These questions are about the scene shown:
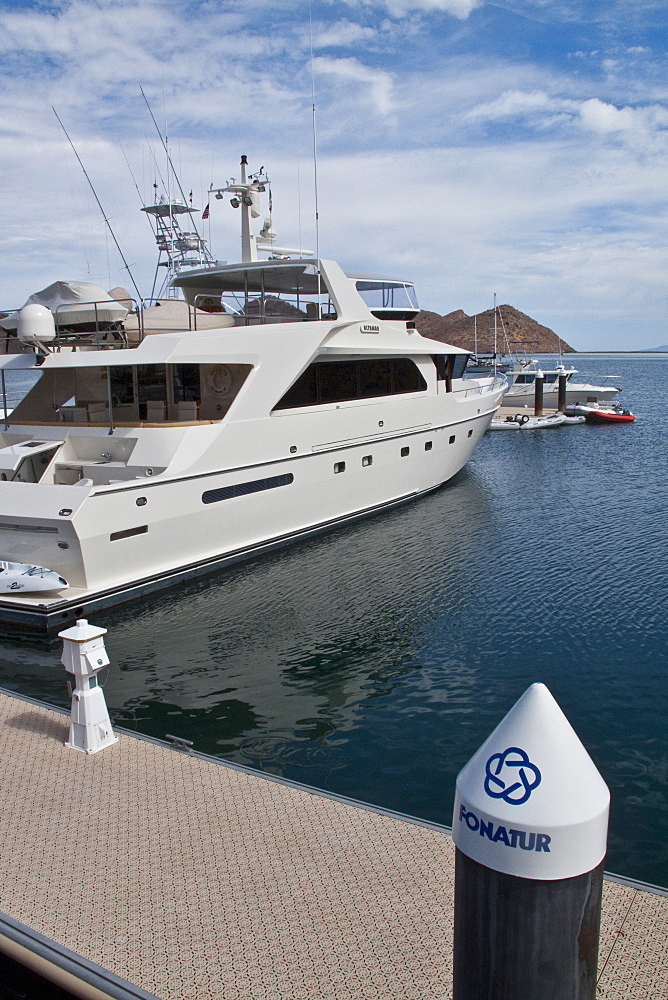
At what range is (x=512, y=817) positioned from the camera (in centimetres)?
179

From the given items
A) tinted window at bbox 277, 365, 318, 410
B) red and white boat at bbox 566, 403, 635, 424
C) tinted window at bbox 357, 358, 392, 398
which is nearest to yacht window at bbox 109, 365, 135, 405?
tinted window at bbox 277, 365, 318, 410

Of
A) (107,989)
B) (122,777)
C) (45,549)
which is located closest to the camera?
(107,989)

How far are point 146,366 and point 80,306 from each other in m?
1.37

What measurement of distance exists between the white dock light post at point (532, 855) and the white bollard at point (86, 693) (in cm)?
336

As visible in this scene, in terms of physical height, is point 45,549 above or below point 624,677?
above

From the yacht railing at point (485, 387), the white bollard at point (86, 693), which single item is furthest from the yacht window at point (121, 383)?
the white bollard at point (86, 693)

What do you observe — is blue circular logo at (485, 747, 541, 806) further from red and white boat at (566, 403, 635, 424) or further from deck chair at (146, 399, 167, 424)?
red and white boat at (566, 403, 635, 424)

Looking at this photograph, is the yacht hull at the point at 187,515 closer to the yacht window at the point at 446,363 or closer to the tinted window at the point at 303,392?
the tinted window at the point at 303,392

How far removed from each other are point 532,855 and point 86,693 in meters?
3.57

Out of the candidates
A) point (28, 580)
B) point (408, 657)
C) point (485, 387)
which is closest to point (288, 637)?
point (408, 657)

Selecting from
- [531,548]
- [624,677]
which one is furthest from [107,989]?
[531,548]

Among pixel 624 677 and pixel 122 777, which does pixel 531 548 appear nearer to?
pixel 624 677

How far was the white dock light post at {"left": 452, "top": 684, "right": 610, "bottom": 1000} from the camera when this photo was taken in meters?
1.80

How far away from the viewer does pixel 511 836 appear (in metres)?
1.80
